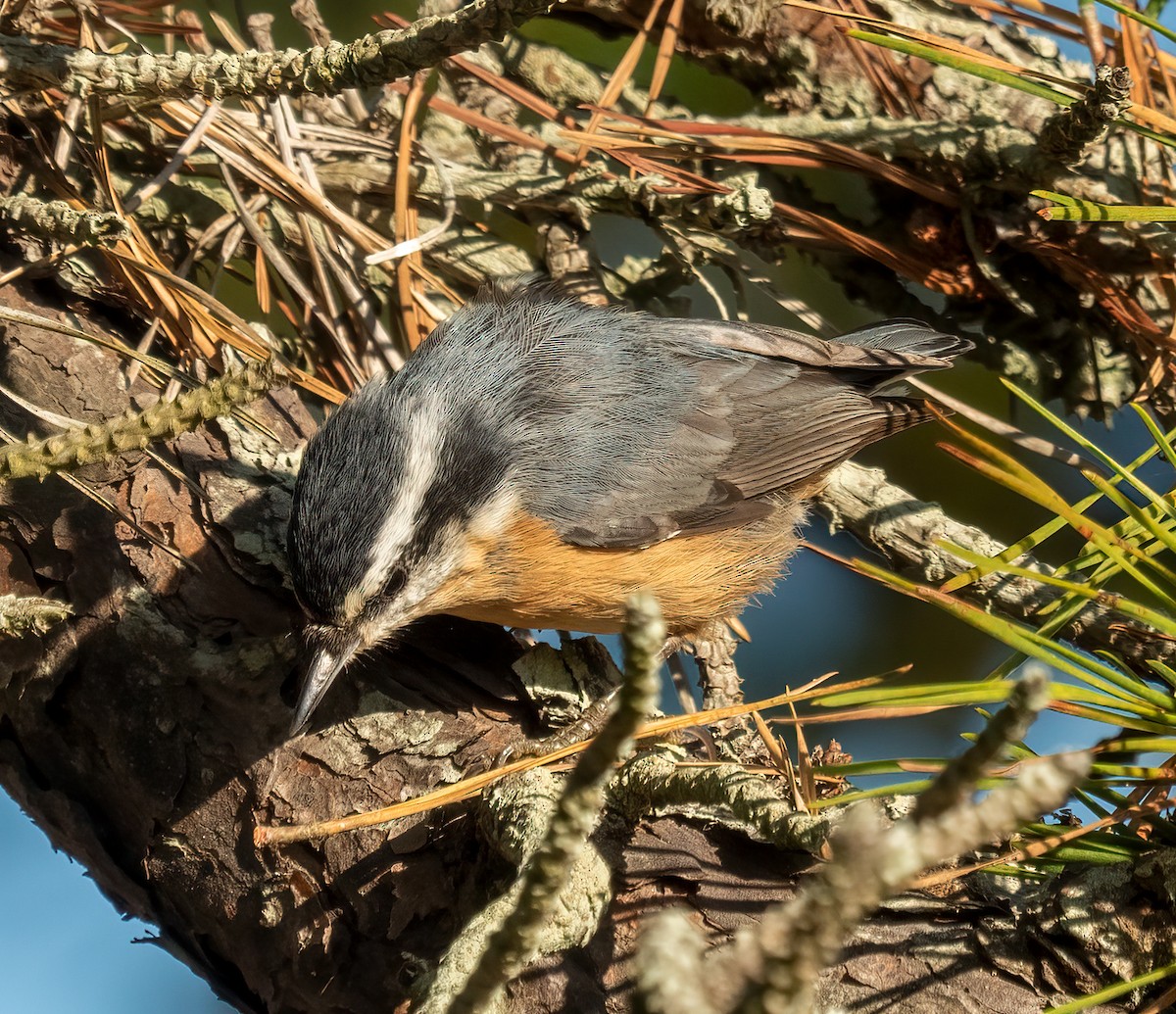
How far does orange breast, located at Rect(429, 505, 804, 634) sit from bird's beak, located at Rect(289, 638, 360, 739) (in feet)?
1.21

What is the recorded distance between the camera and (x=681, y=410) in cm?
241

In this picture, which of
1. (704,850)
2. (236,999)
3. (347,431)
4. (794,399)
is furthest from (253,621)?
(794,399)

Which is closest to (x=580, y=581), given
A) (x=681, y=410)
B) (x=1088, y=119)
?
(x=681, y=410)

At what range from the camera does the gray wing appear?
2.27 m

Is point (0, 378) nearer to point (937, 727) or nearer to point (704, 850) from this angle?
point (704, 850)

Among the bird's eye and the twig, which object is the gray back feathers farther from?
the twig

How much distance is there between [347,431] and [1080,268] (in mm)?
1489

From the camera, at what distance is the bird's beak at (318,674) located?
5.65ft

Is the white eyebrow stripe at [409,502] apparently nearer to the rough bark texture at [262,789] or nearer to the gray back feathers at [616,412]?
the gray back feathers at [616,412]

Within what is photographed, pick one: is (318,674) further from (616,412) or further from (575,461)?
(616,412)

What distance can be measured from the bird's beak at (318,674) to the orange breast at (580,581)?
14.5 inches

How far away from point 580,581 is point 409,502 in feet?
1.24

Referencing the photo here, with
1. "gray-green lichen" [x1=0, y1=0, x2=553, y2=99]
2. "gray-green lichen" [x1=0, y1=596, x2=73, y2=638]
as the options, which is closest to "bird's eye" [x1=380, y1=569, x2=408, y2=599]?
"gray-green lichen" [x1=0, y1=596, x2=73, y2=638]

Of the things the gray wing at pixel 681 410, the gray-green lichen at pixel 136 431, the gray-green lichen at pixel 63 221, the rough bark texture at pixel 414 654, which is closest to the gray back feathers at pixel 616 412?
the gray wing at pixel 681 410
